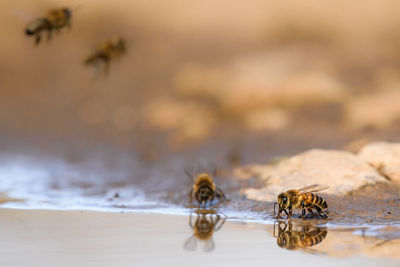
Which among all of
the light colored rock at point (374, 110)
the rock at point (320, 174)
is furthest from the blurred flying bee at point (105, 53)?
the light colored rock at point (374, 110)

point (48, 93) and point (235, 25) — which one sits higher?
point (235, 25)

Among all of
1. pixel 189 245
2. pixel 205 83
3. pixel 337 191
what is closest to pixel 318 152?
pixel 337 191

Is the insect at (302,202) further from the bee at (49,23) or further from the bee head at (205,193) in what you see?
the bee at (49,23)

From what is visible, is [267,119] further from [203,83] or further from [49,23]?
[49,23]

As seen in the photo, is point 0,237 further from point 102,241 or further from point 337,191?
point 337,191

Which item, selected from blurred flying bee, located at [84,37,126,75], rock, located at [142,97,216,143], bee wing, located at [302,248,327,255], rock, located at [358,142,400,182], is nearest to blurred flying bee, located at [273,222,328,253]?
bee wing, located at [302,248,327,255]

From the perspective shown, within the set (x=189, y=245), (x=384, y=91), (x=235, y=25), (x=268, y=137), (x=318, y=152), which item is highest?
(x=235, y=25)
